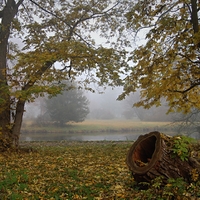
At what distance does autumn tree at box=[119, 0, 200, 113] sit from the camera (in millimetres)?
7941

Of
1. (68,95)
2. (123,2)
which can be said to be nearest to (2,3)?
(123,2)

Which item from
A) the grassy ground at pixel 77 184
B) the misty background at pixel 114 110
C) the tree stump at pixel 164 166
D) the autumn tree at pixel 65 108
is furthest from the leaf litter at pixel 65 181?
the autumn tree at pixel 65 108

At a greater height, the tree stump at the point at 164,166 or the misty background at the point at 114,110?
the misty background at the point at 114,110

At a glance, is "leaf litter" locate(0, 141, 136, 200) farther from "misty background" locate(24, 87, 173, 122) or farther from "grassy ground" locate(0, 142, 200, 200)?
"misty background" locate(24, 87, 173, 122)

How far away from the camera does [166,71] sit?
8.49 meters

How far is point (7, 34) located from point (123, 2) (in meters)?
5.54

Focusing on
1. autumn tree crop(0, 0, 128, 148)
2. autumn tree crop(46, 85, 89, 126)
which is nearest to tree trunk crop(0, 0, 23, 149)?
autumn tree crop(0, 0, 128, 148)

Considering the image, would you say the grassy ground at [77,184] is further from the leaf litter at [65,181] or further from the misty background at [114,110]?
the misty background at [114,110]

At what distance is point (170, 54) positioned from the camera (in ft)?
26.2

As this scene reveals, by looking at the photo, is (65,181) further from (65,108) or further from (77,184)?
(65,108)

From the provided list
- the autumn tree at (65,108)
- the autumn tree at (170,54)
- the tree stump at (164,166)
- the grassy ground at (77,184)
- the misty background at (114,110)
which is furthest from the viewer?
the misty background at (114,110)

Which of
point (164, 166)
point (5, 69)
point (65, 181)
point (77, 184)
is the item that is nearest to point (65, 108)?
point (5, 69)

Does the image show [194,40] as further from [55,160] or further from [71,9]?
[71,9]

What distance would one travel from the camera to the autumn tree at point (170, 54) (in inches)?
313
